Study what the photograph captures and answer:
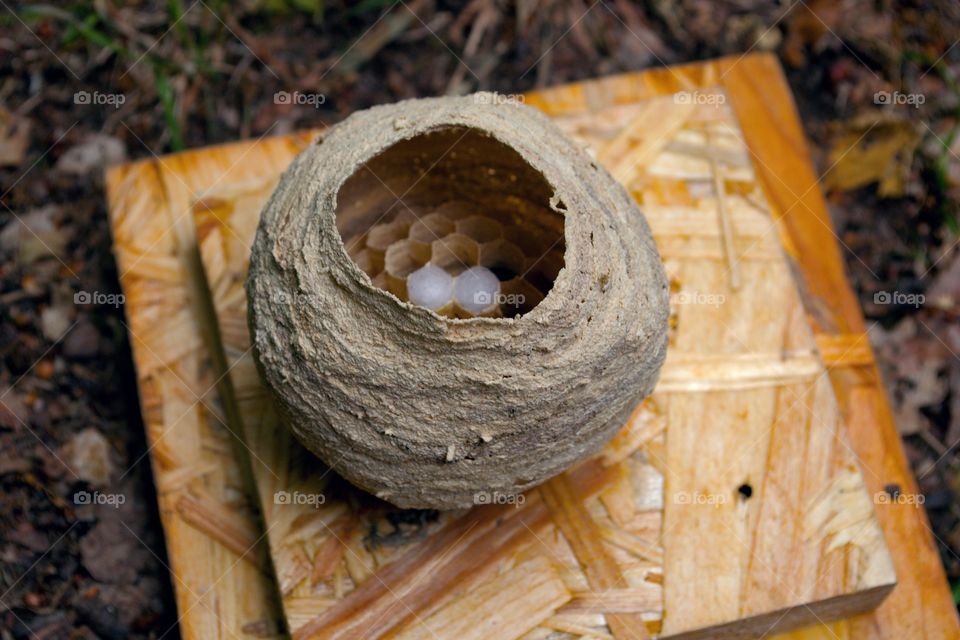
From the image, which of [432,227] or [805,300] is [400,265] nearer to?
[432,227]

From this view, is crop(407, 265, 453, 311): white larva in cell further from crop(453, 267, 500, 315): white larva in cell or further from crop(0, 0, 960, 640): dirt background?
crop(0, 0, 960, 640): dirt background

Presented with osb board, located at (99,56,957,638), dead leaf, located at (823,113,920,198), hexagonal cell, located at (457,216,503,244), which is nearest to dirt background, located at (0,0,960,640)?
dead leaf, located at (823,113,920,198)

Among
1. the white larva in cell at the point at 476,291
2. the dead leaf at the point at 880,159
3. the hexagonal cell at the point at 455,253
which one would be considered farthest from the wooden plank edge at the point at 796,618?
the dead leaf at the point at 880,159

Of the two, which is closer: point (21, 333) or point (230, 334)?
point (230, 334)

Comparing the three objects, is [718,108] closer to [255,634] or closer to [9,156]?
[255,634]

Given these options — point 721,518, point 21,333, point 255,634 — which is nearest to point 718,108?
point 721,518

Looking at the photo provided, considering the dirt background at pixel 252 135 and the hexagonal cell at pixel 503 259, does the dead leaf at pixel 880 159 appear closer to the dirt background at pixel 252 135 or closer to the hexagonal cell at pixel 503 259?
the dirt background at pixel 252 135
